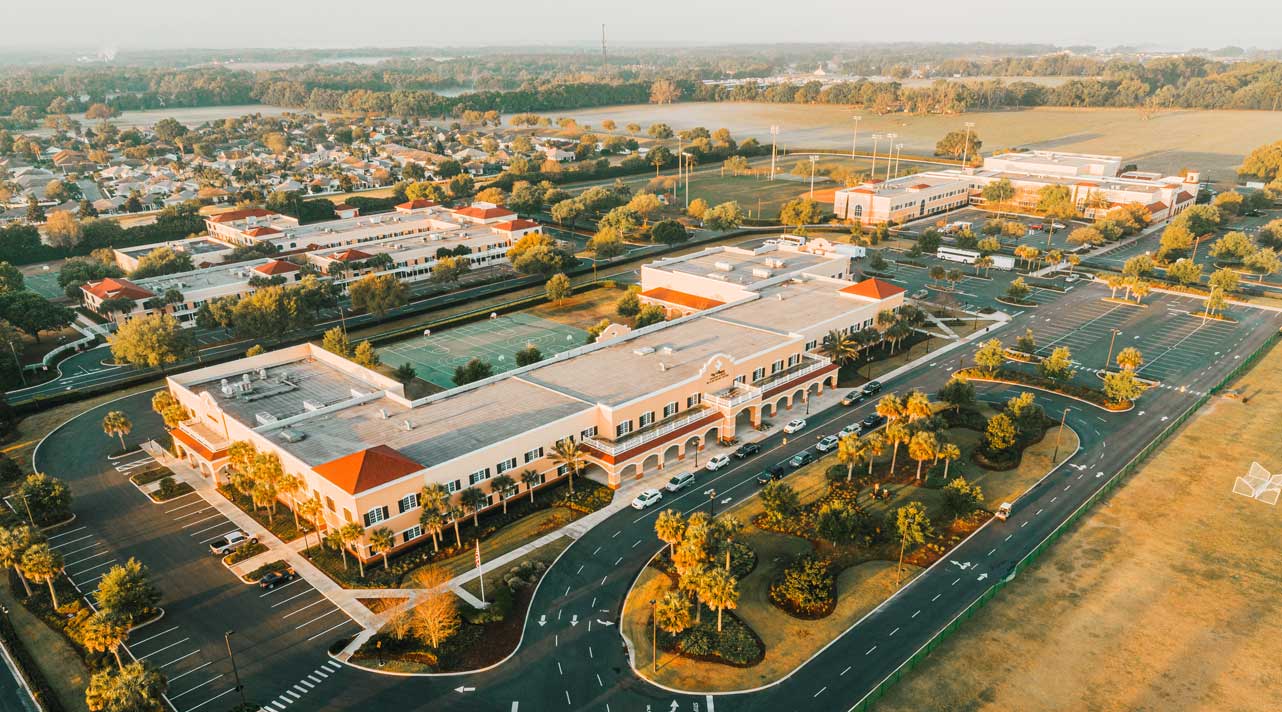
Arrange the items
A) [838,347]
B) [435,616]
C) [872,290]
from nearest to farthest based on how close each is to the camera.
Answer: [435,616], [838,347], [872,290]

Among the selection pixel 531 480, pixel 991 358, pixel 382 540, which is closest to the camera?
pixel 382 540

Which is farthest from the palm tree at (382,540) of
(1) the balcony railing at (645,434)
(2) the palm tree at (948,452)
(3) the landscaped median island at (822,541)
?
(2) the palm tree at (948,452)

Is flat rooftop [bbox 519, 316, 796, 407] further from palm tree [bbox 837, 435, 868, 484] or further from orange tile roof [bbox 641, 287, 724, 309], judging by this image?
palm tree [bbox 837, 435, 868, 484]

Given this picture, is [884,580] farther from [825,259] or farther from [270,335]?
[270,335]

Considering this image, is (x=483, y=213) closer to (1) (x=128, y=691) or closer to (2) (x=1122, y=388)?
(2) (x=1122, y=388)

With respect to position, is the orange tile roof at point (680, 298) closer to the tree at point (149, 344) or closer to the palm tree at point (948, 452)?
the palm tree at point (948, 452)

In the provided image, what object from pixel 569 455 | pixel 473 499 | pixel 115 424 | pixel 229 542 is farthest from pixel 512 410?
pixel 115 424

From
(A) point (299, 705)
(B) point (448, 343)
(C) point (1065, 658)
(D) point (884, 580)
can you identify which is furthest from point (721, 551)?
(B) point (448, 343)
